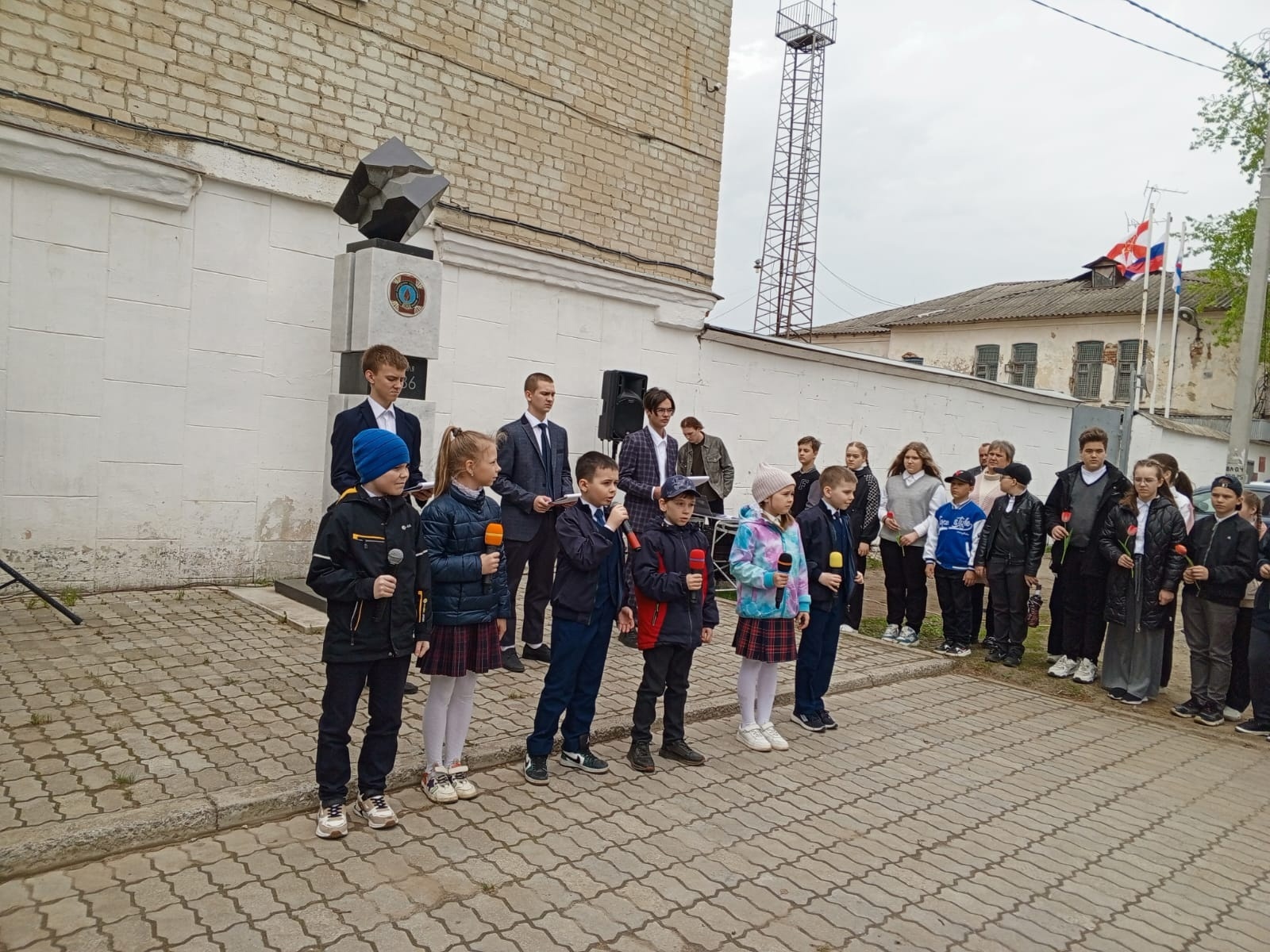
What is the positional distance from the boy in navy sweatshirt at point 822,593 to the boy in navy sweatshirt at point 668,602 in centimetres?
100

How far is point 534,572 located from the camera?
614 cm

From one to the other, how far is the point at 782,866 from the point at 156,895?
2.32 metres

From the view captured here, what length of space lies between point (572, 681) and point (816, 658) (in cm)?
177

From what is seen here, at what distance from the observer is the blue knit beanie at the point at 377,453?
3500 millimetres

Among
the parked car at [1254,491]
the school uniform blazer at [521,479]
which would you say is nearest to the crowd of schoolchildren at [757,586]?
the school uniform blazer at [521,479]

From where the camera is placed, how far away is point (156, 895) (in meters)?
3.05

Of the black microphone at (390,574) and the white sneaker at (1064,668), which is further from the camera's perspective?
the white sneaker at (1064,668)

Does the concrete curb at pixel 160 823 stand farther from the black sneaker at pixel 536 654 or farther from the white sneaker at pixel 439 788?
the black sneaker at pixel 536 654

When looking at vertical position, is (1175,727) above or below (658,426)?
below

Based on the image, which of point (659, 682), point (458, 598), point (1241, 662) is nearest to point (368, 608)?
point (458, 598)

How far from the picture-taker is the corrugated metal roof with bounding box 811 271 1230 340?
30078 millimetres

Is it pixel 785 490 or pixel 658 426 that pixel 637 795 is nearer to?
pixel 785 490

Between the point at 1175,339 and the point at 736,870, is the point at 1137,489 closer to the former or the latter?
the point at 736,870

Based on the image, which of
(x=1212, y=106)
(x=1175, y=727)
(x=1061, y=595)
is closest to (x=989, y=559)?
(x=1061, y=595)
